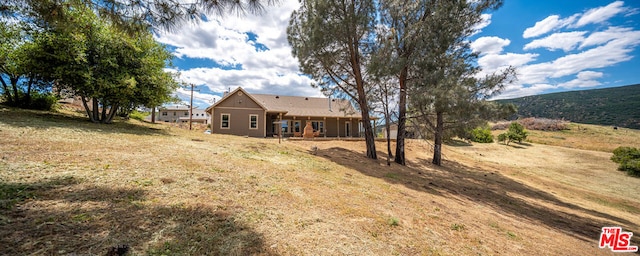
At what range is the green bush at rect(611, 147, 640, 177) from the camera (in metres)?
17.2

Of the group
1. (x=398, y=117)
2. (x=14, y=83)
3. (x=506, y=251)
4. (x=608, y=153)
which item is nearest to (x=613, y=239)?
(x=506, y=251)

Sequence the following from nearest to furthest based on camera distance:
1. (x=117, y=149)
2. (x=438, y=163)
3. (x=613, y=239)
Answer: (x=613, y=239)
(x=117, y=149)
(x=438, y=163)

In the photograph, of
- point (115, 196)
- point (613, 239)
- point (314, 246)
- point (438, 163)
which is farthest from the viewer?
point (438, 163)

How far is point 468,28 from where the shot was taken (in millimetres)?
12031

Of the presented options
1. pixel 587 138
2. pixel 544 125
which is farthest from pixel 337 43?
pixel 544 125

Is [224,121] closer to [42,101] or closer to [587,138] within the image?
Answer: [42,101]

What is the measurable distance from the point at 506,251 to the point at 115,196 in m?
6.36

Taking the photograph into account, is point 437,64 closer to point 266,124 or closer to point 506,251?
point 506,251

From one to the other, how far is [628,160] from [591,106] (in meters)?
52.2

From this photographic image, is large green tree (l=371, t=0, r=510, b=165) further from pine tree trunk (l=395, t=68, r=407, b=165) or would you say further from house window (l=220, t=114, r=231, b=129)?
house window (l=220, t=114, r=231, b=129)

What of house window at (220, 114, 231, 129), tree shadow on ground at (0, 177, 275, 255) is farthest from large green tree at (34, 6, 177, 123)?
tree shadow on ground at (0, 177, 275, 255)

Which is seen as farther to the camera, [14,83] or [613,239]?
[14,83]

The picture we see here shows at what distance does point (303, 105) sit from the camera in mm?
24891

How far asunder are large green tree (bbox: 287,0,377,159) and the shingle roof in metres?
9.61
